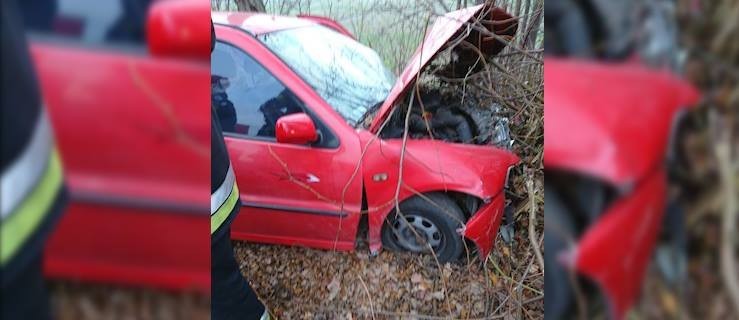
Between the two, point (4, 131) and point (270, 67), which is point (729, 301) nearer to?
point (4, 131)

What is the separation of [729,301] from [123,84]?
0.41m

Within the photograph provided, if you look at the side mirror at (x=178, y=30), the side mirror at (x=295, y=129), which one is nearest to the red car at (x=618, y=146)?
the side mirror at (x=178, y=30)

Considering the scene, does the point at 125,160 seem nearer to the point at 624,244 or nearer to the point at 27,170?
the point at 27,170

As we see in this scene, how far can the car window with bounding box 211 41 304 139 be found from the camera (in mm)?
1059

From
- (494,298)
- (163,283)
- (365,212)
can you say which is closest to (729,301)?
(163,283)

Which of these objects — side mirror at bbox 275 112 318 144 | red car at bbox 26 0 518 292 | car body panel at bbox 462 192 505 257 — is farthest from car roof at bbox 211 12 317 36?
car body panel at bbox 462 192 505 257

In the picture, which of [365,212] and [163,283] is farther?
[365,212]

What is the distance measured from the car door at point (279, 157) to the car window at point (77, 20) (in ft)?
2.48

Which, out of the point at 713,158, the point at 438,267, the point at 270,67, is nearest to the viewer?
the point at 713,158

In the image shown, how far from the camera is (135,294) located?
318 millimetres

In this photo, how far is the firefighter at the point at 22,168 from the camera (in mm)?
277

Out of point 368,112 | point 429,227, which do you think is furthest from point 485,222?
point 368,112

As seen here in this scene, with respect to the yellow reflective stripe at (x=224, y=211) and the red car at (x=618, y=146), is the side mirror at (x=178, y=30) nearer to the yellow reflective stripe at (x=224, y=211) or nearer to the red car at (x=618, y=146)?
the red car at (x=618, y=146)

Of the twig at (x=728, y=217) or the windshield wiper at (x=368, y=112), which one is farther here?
the windshield wiper at (x=368, y=112)
